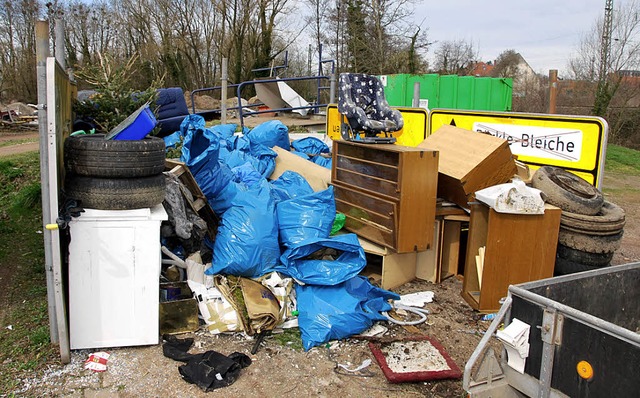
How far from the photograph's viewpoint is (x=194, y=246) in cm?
438

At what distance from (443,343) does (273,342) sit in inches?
47.2

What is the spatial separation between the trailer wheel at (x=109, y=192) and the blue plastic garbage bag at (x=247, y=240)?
0.81 metres

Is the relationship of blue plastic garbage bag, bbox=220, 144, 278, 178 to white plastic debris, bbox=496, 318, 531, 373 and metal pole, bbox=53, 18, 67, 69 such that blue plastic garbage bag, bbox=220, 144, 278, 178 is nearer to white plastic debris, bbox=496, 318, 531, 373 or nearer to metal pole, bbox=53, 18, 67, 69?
metal pole, bbox=53, 18, 67, 69

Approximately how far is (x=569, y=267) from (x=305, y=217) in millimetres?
2236

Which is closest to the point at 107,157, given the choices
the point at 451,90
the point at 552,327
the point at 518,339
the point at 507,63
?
the point at 518,339

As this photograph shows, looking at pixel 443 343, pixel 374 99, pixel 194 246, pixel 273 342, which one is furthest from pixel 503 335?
pixel 374 99

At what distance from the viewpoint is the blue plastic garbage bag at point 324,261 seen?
3977 mm

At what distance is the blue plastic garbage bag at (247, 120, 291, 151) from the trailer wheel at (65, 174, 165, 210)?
310 centimetres

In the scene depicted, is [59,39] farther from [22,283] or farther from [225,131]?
[225,131]

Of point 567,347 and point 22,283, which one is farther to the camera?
point 22,283

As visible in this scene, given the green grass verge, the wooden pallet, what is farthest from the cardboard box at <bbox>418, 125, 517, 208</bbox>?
the green grass verge

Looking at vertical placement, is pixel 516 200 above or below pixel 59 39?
below

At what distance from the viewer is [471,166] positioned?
461 centimetres

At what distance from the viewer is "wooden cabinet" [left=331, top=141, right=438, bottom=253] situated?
14.3ft
